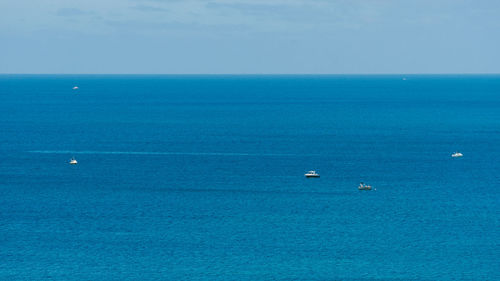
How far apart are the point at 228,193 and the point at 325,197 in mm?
15203

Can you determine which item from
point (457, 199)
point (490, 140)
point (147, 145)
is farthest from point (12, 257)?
point (490, 140)

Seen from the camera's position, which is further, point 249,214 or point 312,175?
point 312,175

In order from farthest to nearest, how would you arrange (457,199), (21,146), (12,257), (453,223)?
(21,146) → (457,199) → (453,223) → (12,257)

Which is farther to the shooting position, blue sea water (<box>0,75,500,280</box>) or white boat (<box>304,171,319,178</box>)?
white boat (<box>304,171,319,178</box>)

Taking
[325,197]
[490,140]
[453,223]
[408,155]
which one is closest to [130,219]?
[325,197]

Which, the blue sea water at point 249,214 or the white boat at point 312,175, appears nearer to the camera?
the blue sea water at point 249,214

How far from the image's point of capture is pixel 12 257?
90.3 m

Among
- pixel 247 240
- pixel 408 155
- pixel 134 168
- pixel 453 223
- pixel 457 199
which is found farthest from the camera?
pixel 408 155

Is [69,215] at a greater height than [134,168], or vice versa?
[134,168]

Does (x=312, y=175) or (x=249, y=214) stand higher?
(x=312, y=175)

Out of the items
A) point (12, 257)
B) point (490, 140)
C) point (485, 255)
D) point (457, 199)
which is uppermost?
point (490, 140)

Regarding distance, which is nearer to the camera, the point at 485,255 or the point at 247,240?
the point at 485,255

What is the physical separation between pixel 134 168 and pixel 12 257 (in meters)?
61.4

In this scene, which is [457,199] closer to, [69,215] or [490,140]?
[69,215]
